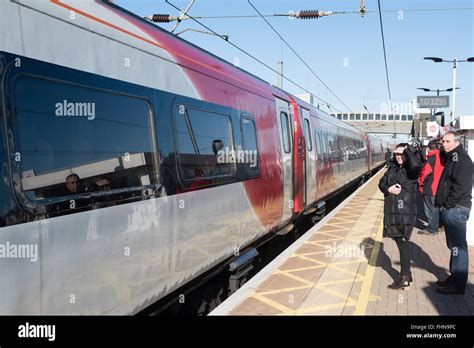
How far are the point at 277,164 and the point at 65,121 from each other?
548cm

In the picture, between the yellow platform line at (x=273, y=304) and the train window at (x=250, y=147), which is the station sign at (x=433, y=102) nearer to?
the train window at (x=250, y=147)

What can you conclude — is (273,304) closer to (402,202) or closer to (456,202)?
(402,202)

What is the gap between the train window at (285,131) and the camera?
349 inches

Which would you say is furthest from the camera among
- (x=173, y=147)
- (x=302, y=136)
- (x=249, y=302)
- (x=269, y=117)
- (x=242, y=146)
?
(x=302, y=136)

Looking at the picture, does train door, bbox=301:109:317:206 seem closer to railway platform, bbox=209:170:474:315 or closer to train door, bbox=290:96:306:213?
train door, bbox=290:96:306:213

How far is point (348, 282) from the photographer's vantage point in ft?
Answer: 19.7

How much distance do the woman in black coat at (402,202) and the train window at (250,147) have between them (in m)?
1.95

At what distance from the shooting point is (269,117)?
26.4 ft

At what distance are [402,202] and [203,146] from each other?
7.96 ft

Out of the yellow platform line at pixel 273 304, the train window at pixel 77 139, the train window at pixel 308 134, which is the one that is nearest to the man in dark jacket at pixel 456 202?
the yellow platform line at pixel 273 304

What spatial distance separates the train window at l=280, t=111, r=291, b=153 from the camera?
8875 mm

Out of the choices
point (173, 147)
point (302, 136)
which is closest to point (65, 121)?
point (173, 147)

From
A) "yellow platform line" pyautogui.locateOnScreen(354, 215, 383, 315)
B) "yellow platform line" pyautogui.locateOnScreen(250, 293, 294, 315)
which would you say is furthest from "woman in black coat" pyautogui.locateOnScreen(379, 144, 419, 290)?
"yellow platform line" pyautogui.locateOnScreen(250, 293, 294, 315)
